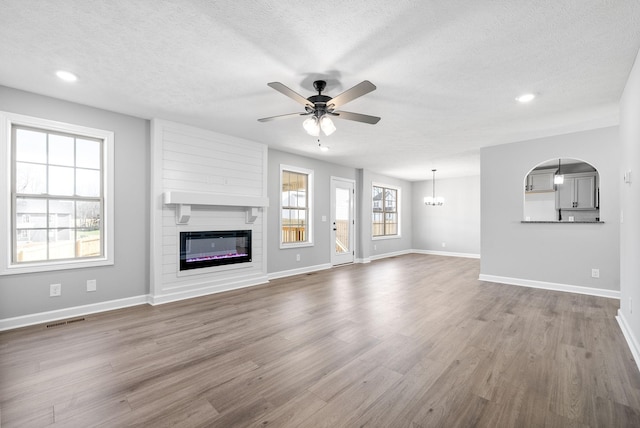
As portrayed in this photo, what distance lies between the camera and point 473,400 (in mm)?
1882

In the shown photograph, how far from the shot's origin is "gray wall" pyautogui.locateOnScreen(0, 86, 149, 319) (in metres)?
3.17

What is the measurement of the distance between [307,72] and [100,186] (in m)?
3.09

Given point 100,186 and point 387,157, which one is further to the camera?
point 387,157

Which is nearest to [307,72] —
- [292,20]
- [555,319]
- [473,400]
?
[292,20]

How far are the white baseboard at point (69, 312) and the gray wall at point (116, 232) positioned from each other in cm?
5

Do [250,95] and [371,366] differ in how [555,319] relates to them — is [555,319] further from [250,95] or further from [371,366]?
[250,95]

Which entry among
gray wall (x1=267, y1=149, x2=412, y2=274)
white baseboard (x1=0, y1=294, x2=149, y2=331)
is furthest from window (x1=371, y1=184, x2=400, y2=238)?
white baseboard (x1=0, y1=294, x2=149, y2=331)

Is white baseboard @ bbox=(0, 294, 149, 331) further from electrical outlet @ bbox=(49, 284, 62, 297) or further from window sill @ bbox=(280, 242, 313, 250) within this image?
window sill @ bbox=(280, 242, 313, 250)

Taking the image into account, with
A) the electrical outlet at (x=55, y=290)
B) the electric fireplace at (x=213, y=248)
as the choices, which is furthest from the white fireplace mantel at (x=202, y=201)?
the electrical outlet at (x=55, y=290)

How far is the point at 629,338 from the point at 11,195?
6.44 metres

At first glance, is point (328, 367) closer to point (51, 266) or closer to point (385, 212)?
point (51, 266)

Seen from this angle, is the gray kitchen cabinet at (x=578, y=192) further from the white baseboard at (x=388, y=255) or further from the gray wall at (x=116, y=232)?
the gray wall at (x=116, y=232)

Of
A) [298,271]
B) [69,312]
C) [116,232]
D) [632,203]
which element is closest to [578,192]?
[632,203]

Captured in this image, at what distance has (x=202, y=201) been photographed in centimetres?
432
